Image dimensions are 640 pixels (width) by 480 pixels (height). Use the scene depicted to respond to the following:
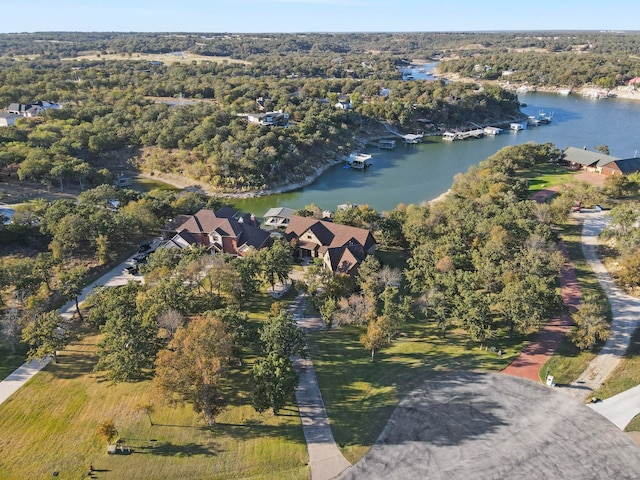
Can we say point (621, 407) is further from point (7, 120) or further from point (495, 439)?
point (7, 120)

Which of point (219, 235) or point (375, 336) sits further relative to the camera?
point (219, 235)

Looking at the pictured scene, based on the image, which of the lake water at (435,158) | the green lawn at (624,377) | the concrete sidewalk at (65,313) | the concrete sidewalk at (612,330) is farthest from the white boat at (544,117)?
the concrete sidewalk at (65,313)

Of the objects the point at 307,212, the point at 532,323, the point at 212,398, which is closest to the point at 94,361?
the point at 212,398

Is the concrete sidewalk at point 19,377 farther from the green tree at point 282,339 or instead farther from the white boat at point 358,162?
the white boat at point 358,162

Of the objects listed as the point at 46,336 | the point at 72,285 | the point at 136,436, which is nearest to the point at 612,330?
the point at 136,436

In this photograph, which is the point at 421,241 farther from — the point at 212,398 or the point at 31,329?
the point at 31,329

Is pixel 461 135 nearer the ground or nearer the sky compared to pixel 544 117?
nearer the ground

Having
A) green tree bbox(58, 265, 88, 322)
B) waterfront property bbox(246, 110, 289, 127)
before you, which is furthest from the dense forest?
green tree bbox(58, 265, 88, 322)
